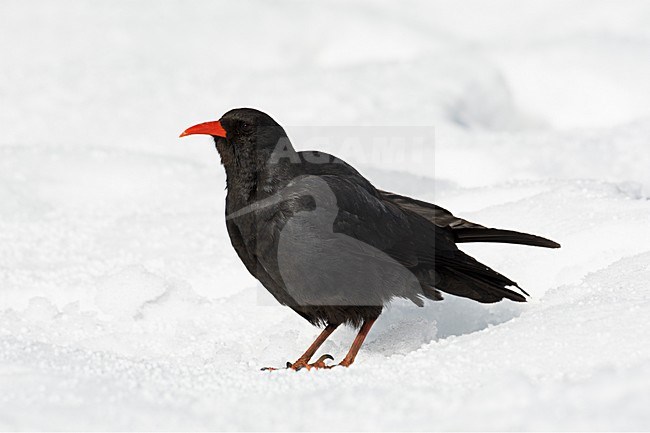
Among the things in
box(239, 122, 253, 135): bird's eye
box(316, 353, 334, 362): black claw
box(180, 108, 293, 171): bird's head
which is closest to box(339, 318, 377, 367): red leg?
box(316, 353, 334, 362): black claw

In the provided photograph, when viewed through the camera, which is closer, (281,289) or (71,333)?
(281,289)

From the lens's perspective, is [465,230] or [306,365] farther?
[465,230]

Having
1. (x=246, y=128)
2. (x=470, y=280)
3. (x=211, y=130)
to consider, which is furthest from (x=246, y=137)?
(x=470, y=280)

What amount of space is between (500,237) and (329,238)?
861 mm

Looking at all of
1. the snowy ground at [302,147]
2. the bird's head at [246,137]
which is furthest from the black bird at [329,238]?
the snowy ground at [302,147]

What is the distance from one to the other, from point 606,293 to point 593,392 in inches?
44.4

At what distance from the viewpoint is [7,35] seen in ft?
32.4

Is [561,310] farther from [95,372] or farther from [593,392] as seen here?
[95,372]

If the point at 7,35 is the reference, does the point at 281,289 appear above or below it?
below

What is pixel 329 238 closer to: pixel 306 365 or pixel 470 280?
pixel 306 365

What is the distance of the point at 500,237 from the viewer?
13.9 feet

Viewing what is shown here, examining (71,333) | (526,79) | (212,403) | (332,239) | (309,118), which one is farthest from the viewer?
(526,79)

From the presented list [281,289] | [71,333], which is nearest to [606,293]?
[281,289]

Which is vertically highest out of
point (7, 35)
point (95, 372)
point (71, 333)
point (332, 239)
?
point (7, 35)
